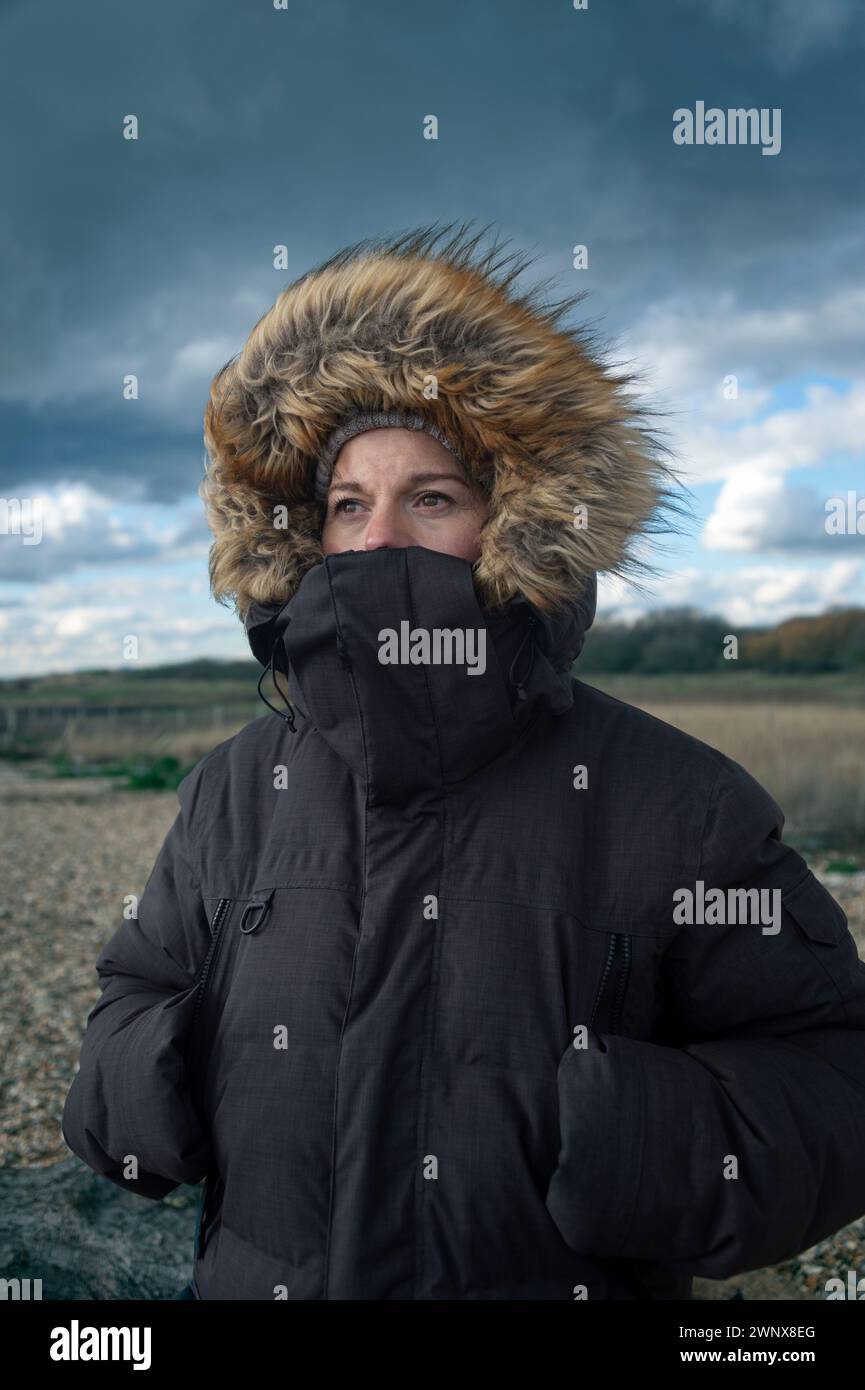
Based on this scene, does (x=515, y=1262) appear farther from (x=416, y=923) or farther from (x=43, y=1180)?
(x=43, y=1180)

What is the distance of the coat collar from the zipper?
15.5 inches

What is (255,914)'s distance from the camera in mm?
1975

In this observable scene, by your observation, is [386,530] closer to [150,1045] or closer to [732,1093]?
[150,1045]

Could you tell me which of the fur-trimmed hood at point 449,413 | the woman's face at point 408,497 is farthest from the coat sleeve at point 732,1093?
the woman's face at point 408,497

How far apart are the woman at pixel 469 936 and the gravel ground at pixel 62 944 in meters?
2.10

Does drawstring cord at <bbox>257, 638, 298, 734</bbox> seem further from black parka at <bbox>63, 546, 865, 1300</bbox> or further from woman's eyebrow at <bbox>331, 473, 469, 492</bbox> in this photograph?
woman's eyebrow at <bbox>331, 473, 469, 492</bbox>

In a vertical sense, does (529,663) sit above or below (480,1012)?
above

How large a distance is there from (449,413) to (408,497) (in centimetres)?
21

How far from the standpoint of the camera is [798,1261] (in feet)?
12.3

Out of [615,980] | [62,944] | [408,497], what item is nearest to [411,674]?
[408,497]

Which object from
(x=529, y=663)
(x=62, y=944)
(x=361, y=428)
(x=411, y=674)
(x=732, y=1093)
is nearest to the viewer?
(x=732, y=1093)

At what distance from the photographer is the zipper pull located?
196 centimetres
